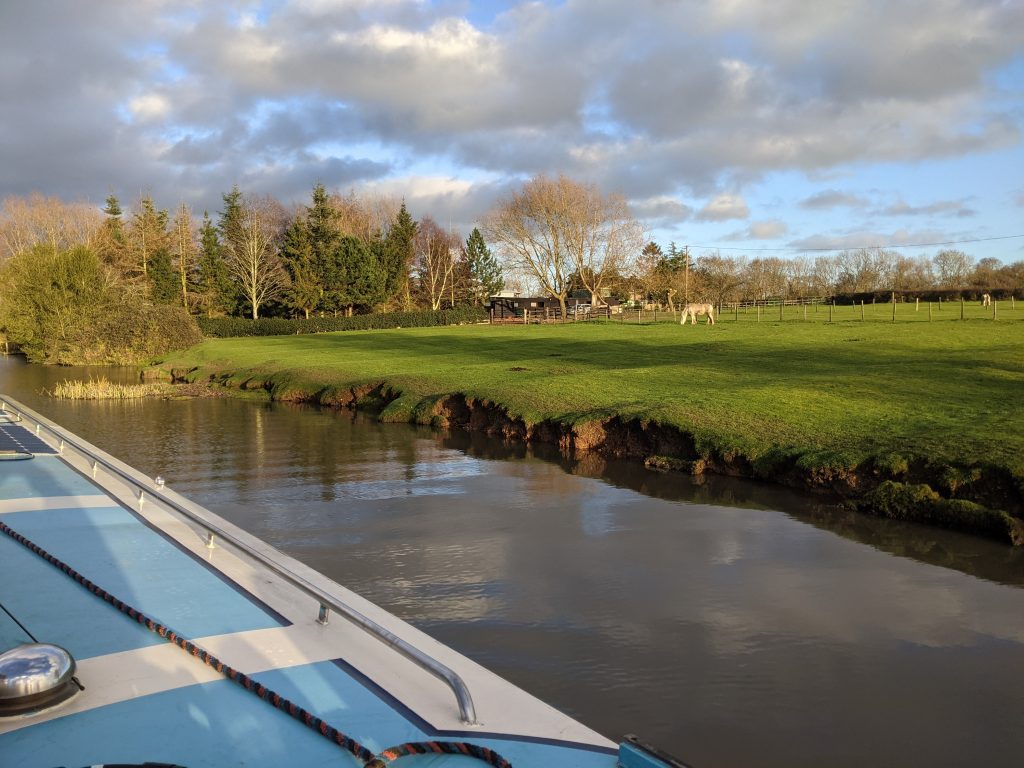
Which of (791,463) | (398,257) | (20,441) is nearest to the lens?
(791,463)

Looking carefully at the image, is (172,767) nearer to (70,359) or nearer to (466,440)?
(466,440)

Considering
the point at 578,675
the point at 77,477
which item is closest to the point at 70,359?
the point at 77,477

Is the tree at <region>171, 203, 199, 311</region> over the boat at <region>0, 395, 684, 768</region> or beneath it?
over

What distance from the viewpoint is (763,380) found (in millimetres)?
16281

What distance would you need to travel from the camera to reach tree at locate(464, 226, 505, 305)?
8031 cm

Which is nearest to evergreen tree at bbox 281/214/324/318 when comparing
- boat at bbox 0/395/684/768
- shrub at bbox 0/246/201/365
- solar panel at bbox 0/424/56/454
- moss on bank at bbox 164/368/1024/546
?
shrub at bbox 0/246/201/365

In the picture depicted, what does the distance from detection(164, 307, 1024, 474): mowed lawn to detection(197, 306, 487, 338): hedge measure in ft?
72.1

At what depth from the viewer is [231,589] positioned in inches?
215

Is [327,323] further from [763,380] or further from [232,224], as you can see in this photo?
[763,380]

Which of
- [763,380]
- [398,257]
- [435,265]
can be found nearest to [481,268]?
[435,265]

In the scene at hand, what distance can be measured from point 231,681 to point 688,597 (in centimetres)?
414

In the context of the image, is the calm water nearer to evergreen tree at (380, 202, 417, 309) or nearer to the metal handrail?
the metal handrail

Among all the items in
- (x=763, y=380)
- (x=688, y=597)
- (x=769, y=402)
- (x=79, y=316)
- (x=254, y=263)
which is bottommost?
(x=688, y=597)

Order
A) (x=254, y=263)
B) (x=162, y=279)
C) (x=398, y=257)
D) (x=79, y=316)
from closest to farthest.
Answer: (x=79, y=316), (x=162, y=279), (x=254, y=263), (x=398, y=257)
